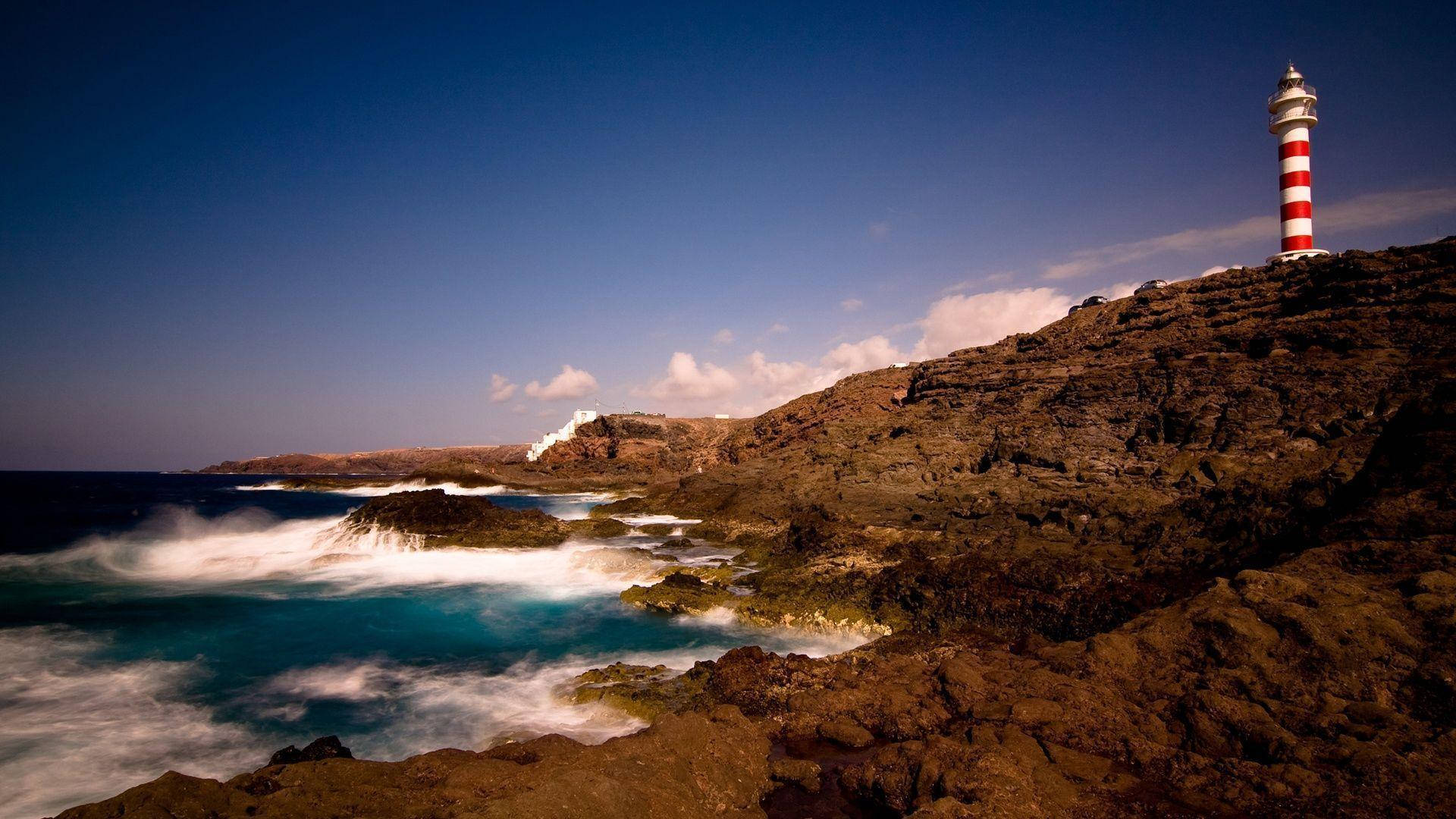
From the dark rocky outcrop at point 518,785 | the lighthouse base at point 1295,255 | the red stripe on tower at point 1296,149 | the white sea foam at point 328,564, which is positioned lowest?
the white sea foam at point 328,564

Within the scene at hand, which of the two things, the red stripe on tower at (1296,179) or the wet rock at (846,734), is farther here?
the red stripe on tower at (1296,179)

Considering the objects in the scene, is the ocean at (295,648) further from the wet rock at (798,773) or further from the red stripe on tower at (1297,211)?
the red stripe on tower at (1297,211)

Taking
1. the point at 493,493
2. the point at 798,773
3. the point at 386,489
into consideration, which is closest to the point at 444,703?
the point at 798,773

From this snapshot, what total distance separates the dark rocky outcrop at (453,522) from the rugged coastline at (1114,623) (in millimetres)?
677

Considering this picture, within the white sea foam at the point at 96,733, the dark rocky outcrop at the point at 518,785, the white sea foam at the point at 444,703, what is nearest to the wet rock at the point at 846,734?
the dark rocky outcrop at the point at 518,785

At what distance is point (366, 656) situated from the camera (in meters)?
12.5

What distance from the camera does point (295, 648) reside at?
43.0 feet

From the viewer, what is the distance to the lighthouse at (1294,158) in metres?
28.8

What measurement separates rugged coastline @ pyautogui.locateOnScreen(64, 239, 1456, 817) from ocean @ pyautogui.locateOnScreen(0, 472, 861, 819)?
1.55 m

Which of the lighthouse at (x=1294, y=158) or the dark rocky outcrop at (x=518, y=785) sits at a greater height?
the lighthouse at (x=1294, y=158)

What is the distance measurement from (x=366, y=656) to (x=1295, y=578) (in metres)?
15.4

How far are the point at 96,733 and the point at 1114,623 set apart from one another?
15691 millimetres

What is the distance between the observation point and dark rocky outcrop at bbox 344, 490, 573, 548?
22516 millimetres

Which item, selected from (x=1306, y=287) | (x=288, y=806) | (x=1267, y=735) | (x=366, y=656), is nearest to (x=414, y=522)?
(x=366, y=656)
